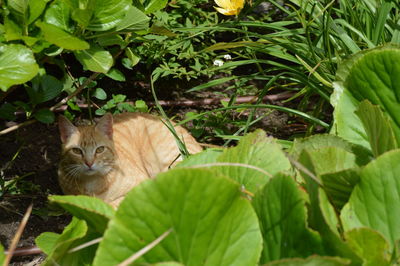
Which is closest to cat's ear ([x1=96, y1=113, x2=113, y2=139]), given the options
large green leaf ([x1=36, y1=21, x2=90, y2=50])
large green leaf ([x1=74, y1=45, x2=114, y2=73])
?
large green leaf ([x1=74, y1=45, x2=114, y2=73])

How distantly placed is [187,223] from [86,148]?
285cm

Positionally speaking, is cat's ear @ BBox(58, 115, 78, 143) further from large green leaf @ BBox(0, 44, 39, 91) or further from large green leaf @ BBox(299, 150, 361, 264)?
large green leaf @ BBox(299, 150, 361, 264)

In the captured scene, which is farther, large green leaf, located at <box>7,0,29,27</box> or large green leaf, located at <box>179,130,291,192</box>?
large green leaf, located at <box>7,0,29,27</box>

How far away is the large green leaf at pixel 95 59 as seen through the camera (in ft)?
6.43

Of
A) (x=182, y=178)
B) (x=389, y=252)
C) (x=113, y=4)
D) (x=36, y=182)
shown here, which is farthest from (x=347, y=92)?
(x=36, y=182)

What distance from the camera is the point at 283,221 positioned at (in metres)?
0.84

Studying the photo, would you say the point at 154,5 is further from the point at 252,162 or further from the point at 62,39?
the point at 252,162

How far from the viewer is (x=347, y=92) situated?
1122mm

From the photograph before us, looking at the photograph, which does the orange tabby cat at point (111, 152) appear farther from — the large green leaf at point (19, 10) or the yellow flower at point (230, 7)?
the large green leaf at point (19, 10)

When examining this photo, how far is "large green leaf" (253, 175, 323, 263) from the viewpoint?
32.2 inches

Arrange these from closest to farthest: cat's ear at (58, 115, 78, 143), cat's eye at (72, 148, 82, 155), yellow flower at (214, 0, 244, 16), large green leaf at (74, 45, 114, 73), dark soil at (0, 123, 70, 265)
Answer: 1. large green leaf at (74, 45, 114, 73)
2. yellow flower at (214, 0, 244, 16)
3. dark soil at (0, 123, 70, 265)
4. cat's ear at (58, 115, 78, 143)
5. cat's eye at (72, 148, 82, 155)

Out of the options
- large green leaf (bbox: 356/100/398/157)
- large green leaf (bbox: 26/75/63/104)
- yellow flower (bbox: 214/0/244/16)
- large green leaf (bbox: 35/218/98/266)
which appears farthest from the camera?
yellow flower (bbox: 214/0/244/16)

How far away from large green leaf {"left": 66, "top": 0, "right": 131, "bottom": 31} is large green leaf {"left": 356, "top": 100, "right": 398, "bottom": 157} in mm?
875

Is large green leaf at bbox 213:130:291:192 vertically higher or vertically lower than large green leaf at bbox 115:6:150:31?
higher
